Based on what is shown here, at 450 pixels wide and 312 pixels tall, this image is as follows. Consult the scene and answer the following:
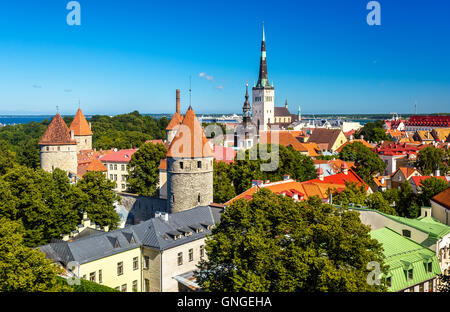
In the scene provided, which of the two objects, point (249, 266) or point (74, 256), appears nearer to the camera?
point (249, 266)

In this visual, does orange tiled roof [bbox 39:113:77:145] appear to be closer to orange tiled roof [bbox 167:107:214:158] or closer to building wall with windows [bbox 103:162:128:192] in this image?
building wall with windows [bbox 103:162:128:192]

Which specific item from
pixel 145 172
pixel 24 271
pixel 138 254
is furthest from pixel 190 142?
pixel 145 172

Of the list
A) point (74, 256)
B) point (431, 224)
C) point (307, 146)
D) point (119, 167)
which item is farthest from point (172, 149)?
point (307, 146)

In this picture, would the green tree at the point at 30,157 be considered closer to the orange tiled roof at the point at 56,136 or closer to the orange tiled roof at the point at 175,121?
the orange tiled roof at the point at 56,136

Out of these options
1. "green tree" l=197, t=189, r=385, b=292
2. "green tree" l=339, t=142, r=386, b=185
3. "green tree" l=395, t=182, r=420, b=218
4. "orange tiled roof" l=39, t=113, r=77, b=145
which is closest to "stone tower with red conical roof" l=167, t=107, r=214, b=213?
"green tree" l=197, t=189, r=385, b=292

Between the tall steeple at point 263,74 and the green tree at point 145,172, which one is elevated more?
the tall steeple at point 263,74

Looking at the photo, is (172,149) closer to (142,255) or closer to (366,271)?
(142,255)

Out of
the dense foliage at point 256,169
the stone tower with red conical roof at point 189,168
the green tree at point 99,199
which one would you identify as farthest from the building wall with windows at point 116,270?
the dense foliage at point 256,169

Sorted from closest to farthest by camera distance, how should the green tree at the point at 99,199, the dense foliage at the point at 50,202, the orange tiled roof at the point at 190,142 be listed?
the dense foliage at the point at 50,202 → the orange tiled roof at the point at 190,142 → the green tree at the point at 99,199
